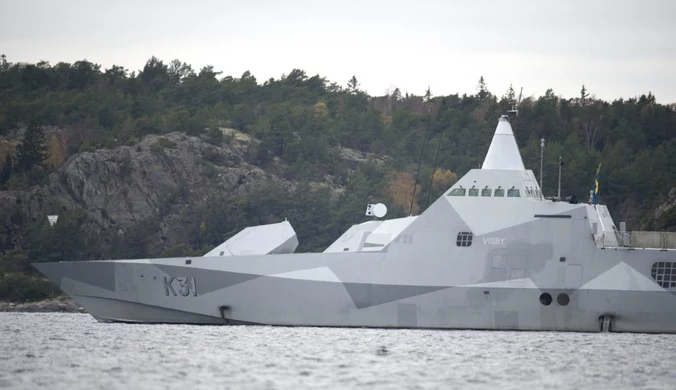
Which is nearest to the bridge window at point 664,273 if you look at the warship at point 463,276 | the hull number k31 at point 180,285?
the warship at point 463,276

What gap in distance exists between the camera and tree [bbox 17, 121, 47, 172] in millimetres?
78312

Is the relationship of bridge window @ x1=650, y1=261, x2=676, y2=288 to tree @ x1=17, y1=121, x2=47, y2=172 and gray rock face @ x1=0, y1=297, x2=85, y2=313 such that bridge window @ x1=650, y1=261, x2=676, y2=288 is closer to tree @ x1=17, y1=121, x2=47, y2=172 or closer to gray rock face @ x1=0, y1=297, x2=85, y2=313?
gray rock face @ x1=0, y1=297, x2=85, y2=313

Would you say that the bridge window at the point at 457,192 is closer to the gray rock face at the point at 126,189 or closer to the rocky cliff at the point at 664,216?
the rocky cliff at the point at 664,216

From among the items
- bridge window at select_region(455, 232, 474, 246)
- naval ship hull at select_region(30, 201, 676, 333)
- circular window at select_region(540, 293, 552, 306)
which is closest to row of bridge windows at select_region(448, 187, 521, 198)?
naval ship hull at select_region(30, 201, 676, 333)

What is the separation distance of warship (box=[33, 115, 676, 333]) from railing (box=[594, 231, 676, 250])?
4 centimetres

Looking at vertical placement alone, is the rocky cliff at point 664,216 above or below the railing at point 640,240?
above

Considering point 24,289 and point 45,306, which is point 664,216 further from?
point 24,289

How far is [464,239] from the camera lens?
115 ft

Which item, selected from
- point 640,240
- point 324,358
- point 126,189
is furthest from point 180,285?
point 126,189

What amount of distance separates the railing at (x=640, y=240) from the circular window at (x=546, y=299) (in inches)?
82.4

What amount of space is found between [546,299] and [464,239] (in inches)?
116

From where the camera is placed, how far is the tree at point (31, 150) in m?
78.3

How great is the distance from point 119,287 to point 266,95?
68221 millimetres

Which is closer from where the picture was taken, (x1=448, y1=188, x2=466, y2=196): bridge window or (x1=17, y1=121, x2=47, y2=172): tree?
(x1=448, y1=188, x2=466, y2=196): bridge window
